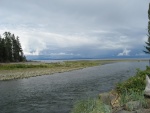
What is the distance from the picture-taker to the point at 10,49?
135 metres

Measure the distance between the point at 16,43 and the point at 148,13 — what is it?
3770 inches

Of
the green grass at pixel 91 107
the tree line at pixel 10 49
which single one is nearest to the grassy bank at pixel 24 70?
the tree line at pixel 10 49

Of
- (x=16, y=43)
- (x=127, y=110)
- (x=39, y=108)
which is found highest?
(x=16, y=43)

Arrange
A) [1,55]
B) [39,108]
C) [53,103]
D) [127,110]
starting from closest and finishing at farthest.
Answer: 1. [127,110]
2. [39,108]
3. [53,103]
4. [1,55]

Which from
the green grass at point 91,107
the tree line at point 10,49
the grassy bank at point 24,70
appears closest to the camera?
the green grass at point 91,107

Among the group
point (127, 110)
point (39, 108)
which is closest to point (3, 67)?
point (39, 108)

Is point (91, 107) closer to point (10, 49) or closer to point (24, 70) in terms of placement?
point (24, 70)

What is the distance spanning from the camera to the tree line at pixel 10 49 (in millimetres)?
125637

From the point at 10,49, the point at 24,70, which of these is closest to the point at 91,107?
the point at 24,70

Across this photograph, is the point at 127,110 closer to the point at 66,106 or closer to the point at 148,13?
the point at 66,106

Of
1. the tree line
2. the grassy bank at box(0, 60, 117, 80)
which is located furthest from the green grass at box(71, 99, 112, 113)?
the tree line

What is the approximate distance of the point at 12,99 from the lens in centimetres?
2964

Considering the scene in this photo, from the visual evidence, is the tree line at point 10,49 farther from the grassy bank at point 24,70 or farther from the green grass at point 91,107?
the green grass at point 91,107

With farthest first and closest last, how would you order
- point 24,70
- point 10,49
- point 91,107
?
1. point 10,49
2. point 24,70
3. point 91,107
